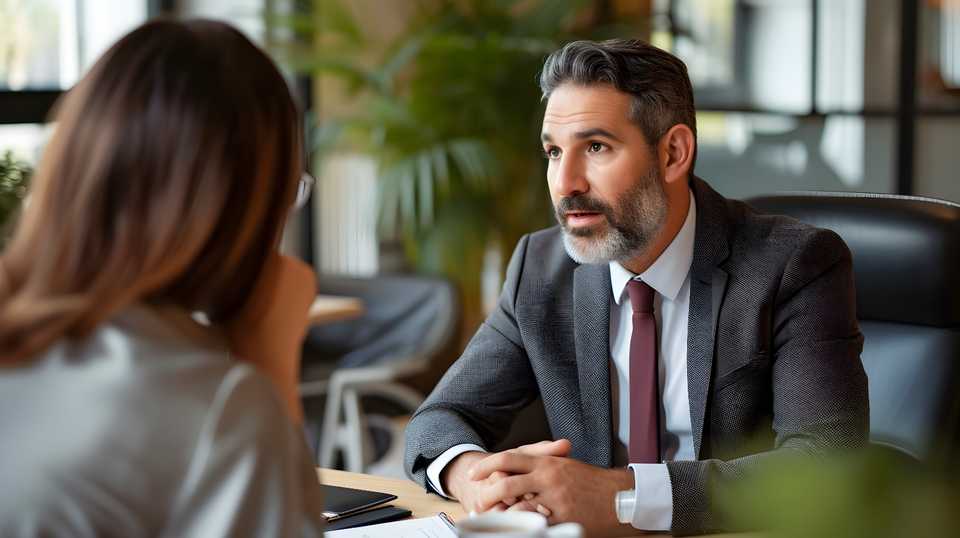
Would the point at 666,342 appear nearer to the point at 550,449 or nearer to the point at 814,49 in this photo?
the point at 550,449

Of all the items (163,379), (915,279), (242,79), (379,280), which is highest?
(242,79)

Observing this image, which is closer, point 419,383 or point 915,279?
point 915,279

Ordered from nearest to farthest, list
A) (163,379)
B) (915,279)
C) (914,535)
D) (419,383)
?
(914,535) < (163,379) < (915,279) < (419,383)

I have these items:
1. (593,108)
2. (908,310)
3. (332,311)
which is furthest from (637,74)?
(332,311)

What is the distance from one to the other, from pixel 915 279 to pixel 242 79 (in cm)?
140

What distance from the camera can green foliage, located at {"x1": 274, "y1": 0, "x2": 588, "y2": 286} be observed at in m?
4.36

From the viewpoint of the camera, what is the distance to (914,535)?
0.42 metres

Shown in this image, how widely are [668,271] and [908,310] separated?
1.49 ft

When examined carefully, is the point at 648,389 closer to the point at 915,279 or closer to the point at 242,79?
the point at 915,279

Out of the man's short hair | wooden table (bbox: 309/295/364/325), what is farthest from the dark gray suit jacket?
wooden table (bbox: 309/295/364/325)

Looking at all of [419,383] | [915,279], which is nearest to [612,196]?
[915,279]

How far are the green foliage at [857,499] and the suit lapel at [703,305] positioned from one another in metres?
1.28

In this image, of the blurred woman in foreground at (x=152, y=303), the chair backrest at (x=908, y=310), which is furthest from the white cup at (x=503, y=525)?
the chair backrest at (x=908, y=310)

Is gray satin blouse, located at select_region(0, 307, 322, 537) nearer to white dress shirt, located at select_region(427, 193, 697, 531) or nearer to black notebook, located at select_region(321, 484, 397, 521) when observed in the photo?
black notebook, located at select_region(321, 484, 397, 521)
